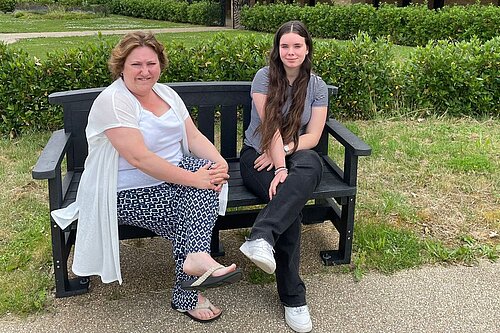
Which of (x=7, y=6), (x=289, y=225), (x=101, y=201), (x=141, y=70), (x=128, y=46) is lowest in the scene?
(x=289, y=225)

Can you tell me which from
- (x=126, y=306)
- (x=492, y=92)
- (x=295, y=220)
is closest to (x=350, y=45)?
(x=492, y=92)

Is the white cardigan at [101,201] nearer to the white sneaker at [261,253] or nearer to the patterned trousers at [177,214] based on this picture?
the patterned trousers at [177,214]

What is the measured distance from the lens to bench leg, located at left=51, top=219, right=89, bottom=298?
2982 millimetres

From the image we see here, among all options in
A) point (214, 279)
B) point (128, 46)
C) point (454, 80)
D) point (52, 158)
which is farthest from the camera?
point (454, 80)

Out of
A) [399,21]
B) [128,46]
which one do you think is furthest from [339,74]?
[399,21]

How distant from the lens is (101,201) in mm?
2828

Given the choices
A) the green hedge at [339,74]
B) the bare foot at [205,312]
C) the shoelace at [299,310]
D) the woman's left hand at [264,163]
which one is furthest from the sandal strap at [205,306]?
the green hedge at [339,74]

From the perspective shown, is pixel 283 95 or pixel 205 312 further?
pixel 283 95

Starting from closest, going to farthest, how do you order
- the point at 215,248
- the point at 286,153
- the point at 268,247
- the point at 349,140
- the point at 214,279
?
the point at 214,279 < the point at 268,247 < the point at 286,153 < the point at 349,140 < the point at 215,248

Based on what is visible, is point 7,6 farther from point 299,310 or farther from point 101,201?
point 299,310

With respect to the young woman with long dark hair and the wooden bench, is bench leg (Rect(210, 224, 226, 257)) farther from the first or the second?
the young woman with long dark hair

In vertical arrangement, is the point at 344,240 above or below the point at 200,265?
below

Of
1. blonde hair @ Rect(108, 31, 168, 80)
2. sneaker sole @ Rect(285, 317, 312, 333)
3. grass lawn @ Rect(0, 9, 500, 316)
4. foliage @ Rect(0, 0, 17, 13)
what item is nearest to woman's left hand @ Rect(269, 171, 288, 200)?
sneaker sole @ Rect(285, 317, 312, 333)

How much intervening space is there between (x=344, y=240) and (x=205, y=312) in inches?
39.8
